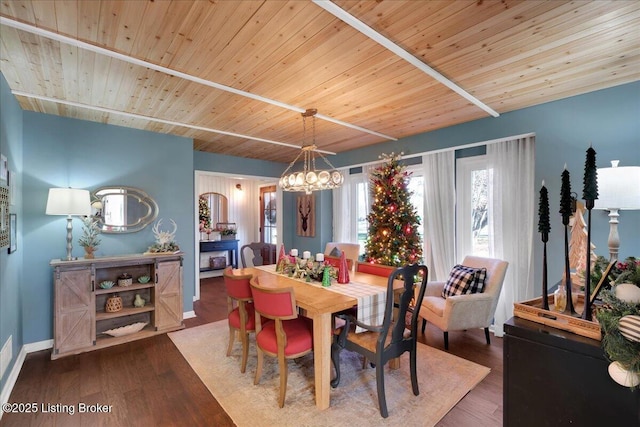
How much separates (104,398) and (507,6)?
3.98m

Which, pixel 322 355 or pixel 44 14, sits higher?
pixel 44 14

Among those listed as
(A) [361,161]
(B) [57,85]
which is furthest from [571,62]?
(B) [57,85]

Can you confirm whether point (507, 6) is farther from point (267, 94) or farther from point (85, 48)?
point (85, 48)

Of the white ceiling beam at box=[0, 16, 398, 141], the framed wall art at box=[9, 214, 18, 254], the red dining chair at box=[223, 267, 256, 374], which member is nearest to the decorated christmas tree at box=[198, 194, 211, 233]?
the framed wall art at box=[9, 214, 18, 254]

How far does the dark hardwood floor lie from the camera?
206 centimetres

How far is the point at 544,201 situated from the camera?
56.4 inches

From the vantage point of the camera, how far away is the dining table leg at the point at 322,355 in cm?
211

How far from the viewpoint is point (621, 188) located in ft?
6.22

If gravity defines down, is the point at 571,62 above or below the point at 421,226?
above

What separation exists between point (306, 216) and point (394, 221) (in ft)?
7.88

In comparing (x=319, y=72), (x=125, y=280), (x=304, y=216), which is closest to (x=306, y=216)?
(x=304, y=216)

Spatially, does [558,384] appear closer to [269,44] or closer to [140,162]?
[269,44]

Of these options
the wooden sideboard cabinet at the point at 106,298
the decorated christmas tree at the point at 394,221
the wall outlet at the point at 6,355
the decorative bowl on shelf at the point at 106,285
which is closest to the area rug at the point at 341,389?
the wooden sideboard cabinet at the point at 106,298

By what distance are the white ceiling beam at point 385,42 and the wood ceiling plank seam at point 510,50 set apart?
0.16 m
